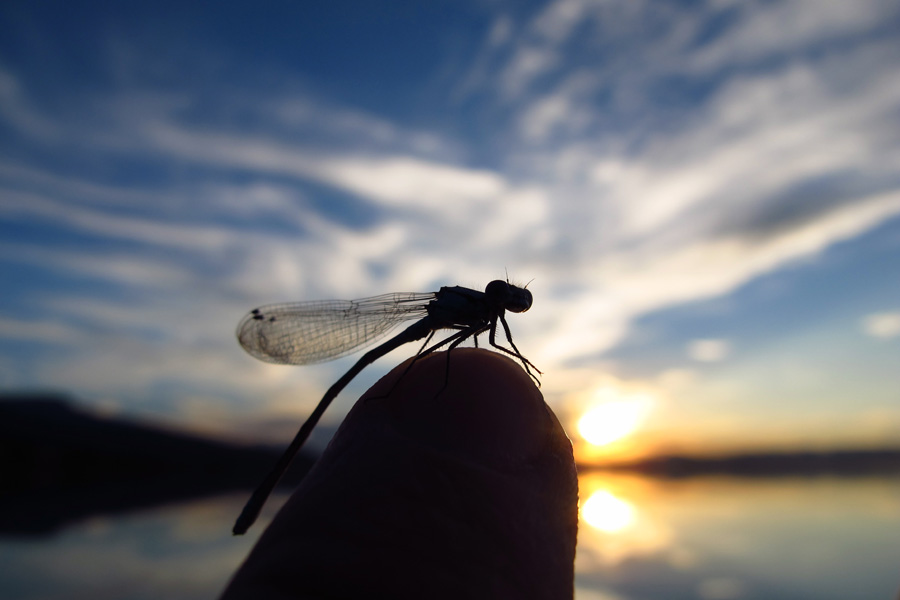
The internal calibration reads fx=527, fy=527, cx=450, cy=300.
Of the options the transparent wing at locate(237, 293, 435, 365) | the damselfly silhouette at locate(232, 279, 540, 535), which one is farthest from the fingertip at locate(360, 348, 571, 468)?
the transparent wing at locate(237, 293, 435, 365)

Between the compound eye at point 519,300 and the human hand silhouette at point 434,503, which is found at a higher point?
the compound eye at point 519,300

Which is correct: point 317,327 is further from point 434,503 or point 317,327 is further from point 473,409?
point 434,503

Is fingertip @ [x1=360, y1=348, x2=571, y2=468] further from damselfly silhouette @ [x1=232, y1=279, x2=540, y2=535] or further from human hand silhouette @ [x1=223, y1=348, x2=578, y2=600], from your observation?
damselfly silhouette @ [x1=232, y1=279, x2=540, y2=535]

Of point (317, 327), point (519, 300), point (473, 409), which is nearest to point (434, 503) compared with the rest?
point (473, 409)

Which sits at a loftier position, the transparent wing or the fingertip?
the transparent wing

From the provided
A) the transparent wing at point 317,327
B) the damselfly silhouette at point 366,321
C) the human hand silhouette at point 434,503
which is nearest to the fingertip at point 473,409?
the human hand silhouette at point 434,503

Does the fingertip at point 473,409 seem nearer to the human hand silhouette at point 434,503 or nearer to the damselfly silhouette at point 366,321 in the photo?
the human hand silhouette at point 434,503

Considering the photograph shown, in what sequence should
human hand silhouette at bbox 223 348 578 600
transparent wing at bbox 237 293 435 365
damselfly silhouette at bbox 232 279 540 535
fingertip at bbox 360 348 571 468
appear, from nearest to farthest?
human hand silhouette at bbox 223 348 578 600, fingertip at bbox 360 348 571 468, damselfly silhouette at bbox 232 279 540 535, transparent wing at bbox 237 293 435 365

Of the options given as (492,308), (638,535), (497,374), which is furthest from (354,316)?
(638,535)
